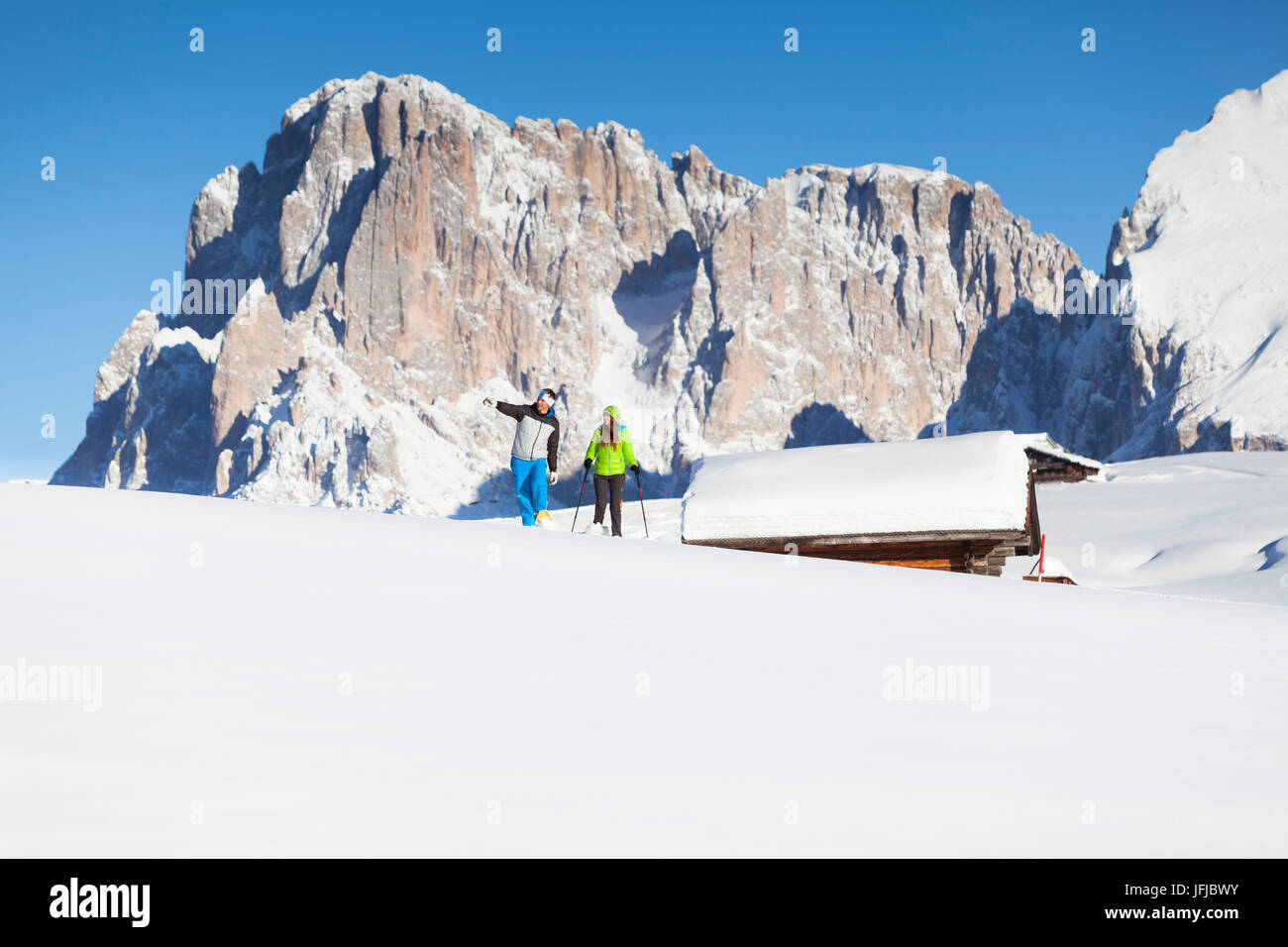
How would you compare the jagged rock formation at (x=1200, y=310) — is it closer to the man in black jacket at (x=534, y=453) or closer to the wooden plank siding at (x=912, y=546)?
the wooden plank siding at (x=912, y=546)

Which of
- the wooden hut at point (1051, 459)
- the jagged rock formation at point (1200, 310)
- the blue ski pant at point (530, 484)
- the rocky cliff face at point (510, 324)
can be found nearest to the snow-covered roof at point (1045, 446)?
the wooden hut at point (1051, 459)

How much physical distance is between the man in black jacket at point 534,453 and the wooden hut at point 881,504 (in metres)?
1.69

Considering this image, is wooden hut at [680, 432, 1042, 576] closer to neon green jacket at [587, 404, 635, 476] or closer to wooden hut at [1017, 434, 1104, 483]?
neon green jacket at [587, 404, 635, 476]

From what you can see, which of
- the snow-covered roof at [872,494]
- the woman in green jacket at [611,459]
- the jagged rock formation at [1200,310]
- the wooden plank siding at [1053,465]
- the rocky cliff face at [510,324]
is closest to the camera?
the snow-covered roof at [872,494]

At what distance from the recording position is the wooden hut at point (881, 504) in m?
12.5

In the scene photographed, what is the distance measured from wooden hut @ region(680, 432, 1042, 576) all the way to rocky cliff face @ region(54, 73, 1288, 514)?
5509 inches

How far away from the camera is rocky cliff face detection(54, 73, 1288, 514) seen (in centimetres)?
16162

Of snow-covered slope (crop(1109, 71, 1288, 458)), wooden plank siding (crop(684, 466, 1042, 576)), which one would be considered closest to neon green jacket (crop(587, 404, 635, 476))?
wooden plank siding (crop(684, 466, 1042, 576))

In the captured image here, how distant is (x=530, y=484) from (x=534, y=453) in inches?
15.8

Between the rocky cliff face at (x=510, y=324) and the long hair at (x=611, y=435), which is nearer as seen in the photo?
the long hair at (x=611, y=435)

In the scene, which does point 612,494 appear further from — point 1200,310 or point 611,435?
point 1200,310

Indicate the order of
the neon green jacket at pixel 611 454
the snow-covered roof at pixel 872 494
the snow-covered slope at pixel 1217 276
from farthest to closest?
the snow-covered slope at pixel 1217 276
the neon green jacket at pixel 611 454
the snow-covered roof at pixel 872 494
